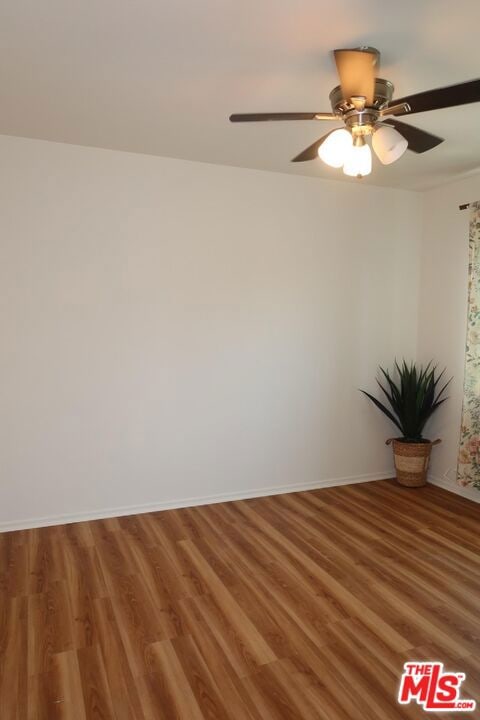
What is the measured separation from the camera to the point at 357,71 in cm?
180

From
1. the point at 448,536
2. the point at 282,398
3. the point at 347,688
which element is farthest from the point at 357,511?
the point at 347,688

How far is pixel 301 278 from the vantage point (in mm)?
3850

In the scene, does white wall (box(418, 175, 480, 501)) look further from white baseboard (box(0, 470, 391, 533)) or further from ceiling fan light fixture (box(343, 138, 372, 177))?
ceiling fan light fixture (box(343, 138, 372, 177))

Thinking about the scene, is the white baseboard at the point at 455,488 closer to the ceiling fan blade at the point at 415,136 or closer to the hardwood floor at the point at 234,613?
the hardwood floor at the point at 234,613

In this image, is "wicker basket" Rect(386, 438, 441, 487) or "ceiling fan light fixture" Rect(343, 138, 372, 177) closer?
"ceiling fan light fixture" Rect(343, 138, 372, 177)

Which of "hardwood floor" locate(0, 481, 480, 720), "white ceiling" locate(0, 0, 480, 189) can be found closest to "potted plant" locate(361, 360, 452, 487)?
"hardwood floor" locate(0, 481, 480, 720)

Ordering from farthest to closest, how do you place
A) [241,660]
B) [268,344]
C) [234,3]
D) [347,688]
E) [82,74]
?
1. [268,344]
2. [82,74]
3. [241,660]
4. [347,688]
5. [234,3]

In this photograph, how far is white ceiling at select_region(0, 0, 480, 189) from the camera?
1.73 metres

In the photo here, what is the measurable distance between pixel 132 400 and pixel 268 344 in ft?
3.67

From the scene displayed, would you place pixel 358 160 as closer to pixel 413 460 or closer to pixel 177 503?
pixel 177 503

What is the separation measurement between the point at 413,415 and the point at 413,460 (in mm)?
372

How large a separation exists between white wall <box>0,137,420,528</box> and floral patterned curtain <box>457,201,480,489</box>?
0.63 m

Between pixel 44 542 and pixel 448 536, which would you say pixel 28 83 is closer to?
pixel 44 542

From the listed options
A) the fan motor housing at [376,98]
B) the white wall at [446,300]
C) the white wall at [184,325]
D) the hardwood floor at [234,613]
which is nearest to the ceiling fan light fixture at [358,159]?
the fan motor housing at [376,98]
